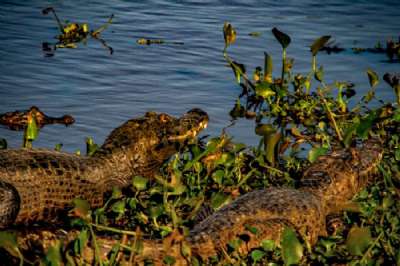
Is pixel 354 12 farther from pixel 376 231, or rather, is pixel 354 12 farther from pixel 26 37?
pixel 376 231

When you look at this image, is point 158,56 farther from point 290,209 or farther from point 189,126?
point 290,209

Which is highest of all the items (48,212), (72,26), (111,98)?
(72,26)

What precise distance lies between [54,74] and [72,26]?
47.3 inches

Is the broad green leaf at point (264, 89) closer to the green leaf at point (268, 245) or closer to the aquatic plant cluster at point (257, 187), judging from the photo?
the aquatic plant cluster at point (257, 187)

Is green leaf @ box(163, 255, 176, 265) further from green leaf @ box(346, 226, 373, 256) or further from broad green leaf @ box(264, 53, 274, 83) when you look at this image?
broad green leaf @ box(264, 53, 274, 83)

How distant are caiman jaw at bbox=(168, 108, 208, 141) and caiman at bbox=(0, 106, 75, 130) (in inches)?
43.1

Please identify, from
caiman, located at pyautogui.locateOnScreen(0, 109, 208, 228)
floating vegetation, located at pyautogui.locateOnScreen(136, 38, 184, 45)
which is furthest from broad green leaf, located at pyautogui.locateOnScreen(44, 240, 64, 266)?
floating vegetation, located at pyautogui.locateOnScreen(136, 38, 184, 45)

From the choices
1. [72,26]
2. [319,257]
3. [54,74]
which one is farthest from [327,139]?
[72,26]

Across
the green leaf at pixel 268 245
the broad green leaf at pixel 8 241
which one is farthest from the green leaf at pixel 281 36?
the broad green leaf at pixel 8 241

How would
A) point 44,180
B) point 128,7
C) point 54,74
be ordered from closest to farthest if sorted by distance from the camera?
point 44,180 → point 54,74 → point 128,7

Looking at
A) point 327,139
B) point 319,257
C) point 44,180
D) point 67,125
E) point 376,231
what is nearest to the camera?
point 319,257

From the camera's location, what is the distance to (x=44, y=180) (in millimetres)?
5551

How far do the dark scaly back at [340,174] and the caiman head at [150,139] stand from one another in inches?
39.4

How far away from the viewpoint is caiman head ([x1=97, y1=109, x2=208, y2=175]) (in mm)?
6145
